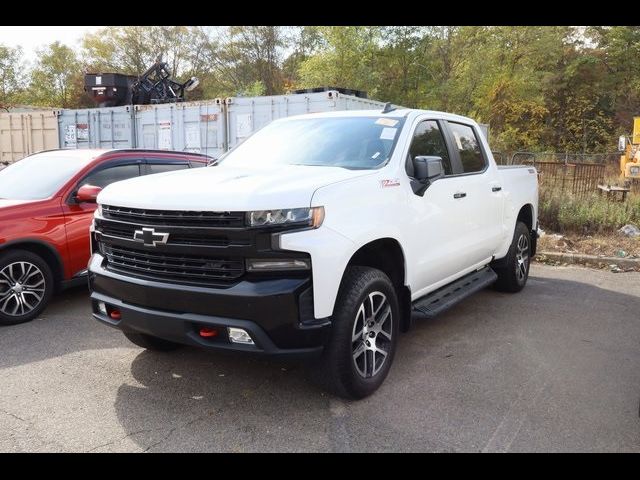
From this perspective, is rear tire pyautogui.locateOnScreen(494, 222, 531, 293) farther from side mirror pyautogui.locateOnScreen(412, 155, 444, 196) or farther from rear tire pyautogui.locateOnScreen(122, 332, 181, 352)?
rear tire pyautogui.locateOnScreen(122, 332, 181, 352)

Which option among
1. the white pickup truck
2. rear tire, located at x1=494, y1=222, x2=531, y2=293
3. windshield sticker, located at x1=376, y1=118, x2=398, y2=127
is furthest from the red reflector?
rear tire, located at x1=494, y1=222, x2=531, y2=293

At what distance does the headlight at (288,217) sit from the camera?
3071 mm

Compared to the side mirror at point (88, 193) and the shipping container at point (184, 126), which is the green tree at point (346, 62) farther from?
the side mirror at point (88, 193)

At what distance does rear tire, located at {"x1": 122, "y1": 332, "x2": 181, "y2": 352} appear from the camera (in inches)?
166

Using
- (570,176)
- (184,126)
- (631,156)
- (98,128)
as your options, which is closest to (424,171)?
(570,176)

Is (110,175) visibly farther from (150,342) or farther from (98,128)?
(98,128)

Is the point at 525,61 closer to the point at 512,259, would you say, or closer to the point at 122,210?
the point at 512,259

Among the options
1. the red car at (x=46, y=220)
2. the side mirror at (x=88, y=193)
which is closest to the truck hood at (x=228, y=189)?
the side mirror at (x=88, y=193)

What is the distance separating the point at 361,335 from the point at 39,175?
428 cm

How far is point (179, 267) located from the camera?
10.7 ft

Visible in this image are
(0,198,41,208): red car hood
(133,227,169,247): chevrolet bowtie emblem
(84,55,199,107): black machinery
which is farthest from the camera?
(84,55,199,107): black machinery

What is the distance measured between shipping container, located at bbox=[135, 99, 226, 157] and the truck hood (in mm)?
9537
